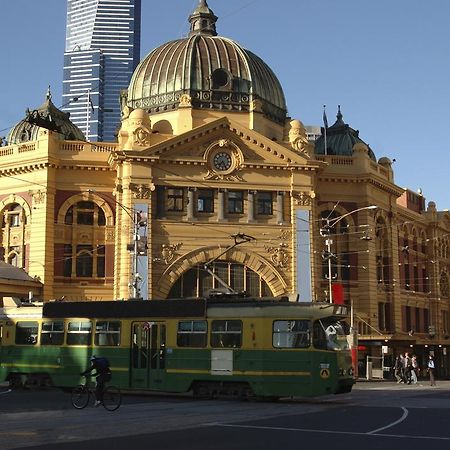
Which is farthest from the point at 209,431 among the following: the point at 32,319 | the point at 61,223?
the point at 61,223

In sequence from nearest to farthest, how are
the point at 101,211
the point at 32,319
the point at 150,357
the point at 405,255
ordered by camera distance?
the point at 150,357 < the point at 32,319 < the point at 101,211 < the point at 405,255

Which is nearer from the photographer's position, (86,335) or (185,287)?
(86,335)

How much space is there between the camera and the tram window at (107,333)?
29.2 meters

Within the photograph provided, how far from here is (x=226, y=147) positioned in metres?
52.6

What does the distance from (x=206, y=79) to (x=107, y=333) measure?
32.5 meters

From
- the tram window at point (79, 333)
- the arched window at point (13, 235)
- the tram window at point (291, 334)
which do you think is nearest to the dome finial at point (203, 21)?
the arched window at point (13, 235)

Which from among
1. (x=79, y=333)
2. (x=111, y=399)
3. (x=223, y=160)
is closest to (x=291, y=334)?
(x=111, y=399)

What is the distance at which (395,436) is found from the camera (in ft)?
53.7

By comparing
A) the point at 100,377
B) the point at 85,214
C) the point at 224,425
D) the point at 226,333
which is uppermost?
the point at 85,214

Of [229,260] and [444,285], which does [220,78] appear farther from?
[444,285]

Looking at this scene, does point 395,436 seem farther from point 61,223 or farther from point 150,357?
point 61,223

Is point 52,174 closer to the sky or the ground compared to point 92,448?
closer to the sky

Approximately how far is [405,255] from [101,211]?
26.5m

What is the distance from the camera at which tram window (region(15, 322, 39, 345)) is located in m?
31.1
